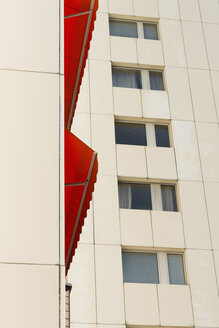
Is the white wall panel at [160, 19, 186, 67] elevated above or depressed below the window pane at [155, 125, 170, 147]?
above

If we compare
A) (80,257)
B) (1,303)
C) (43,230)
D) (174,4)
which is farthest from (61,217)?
(174,4)

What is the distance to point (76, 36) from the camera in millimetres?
8680

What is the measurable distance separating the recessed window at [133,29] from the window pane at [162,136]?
3.97m

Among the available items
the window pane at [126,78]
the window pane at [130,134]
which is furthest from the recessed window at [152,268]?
the window pane at [126,78]

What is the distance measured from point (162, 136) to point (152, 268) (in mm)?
4678

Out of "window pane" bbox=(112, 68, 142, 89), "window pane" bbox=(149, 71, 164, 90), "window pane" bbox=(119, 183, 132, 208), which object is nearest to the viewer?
"window pane" bbox=(119, 183, 132, 208)

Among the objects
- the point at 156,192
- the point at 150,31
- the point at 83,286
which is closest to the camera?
the point at 83,286

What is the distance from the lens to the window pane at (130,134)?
19359 millimetres

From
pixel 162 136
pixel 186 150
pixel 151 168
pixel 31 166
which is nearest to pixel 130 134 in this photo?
pixel 162 136

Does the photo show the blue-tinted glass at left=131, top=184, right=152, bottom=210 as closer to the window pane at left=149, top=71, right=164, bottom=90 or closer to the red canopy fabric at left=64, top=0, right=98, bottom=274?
the window pane at left=149, top=71, right=164, bottom=90

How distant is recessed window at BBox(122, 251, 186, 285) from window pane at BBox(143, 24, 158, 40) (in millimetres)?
8607

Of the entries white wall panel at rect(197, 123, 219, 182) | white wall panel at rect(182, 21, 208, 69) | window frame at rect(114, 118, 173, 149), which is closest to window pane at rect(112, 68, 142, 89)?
window frame at rect(114, 118, 173, 149)

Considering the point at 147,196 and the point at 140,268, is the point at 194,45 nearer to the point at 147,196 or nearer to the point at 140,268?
the point at 147,196

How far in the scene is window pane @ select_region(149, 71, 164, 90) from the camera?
20.9 m
